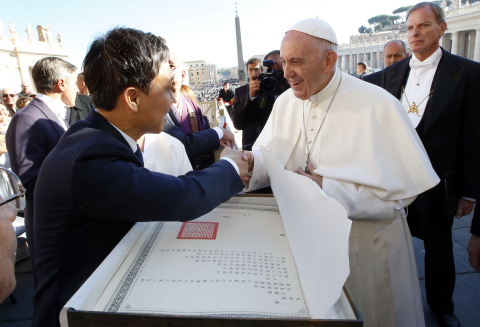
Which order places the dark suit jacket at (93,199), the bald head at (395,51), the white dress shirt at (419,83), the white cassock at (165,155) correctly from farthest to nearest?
the bald head at (395,51) → the white dress shirt at (419,83) → the white cassock at (165,155) → the dark suit jacket at (93,199)

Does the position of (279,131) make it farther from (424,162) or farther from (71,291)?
(71,291)

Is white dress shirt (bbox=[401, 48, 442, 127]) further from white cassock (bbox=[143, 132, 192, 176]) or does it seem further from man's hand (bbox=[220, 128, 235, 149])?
white cassock (bbox=[143, 132, 192, 176])

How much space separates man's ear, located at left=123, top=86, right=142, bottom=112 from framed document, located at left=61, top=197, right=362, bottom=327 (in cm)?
44

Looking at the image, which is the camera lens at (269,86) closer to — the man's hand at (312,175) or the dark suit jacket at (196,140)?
the dark suit jacket at (196,140)

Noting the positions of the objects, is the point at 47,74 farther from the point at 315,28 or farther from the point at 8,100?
the point at 8,100

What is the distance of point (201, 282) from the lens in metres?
0.81

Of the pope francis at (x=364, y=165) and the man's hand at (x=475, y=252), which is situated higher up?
the pope francis at (x=364, y=165)

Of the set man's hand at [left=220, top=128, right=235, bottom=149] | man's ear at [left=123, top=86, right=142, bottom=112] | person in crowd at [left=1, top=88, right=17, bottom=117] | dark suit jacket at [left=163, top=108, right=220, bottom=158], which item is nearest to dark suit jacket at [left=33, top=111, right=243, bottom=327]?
man's ear at [left=123, top=86, right=142, bottom=112]

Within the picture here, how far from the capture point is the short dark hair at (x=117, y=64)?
110 centimetres

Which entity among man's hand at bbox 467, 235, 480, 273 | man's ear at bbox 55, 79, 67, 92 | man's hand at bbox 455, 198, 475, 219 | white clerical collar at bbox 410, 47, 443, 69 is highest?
man's ear at bbox 55, 79, 67, 92

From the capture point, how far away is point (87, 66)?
1.13 meters

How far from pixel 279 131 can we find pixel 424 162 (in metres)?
0.92

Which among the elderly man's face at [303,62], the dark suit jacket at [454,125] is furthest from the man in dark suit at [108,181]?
the dark suit jacket at [454,125]

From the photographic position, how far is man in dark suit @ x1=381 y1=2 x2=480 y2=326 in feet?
7.72
